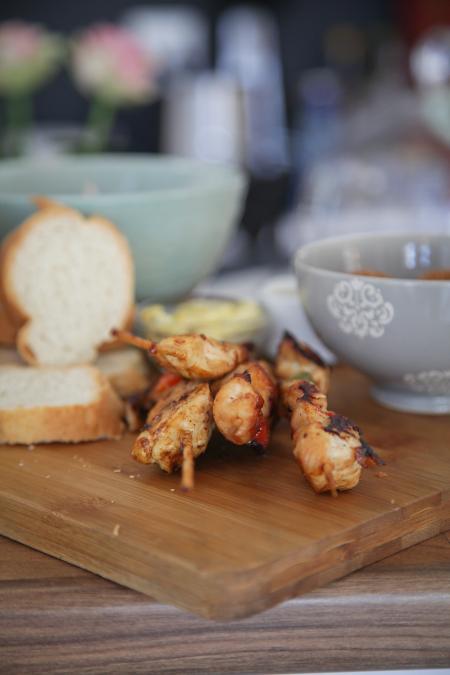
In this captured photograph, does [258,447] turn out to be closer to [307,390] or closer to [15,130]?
[307,390]

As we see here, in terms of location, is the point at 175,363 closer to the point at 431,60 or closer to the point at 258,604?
the point at 258,604

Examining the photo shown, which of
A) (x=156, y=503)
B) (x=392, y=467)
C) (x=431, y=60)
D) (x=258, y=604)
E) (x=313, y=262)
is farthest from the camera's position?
(x=431, y=60)

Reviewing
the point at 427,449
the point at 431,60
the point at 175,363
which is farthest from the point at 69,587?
the point at 431,60

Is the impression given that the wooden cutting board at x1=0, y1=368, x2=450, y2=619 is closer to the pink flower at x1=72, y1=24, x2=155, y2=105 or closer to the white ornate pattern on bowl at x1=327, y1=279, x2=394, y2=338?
the white ornate pattern on bowl at x1=327, y1=279, x2=394, y2=338

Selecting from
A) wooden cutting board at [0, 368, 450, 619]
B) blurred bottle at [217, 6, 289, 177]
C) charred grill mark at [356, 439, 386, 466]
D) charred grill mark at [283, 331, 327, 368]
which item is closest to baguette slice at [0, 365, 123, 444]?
wooden cutting board at [0, 368, 450, 619]

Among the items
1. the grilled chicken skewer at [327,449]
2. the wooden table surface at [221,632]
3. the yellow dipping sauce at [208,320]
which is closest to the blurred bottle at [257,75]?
the yellow dipping sauce at [208,320]

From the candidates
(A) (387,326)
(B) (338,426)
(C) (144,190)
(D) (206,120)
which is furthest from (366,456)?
(D) (206,120)
